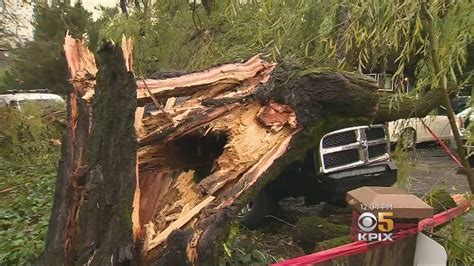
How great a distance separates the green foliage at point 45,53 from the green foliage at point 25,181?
8.44 feet

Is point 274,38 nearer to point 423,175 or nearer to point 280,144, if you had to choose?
point 280,144

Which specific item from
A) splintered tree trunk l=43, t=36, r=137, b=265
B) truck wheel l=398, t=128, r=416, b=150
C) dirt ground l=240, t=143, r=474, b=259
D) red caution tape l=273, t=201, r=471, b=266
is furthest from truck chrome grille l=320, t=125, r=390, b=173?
splintered tree trunk l=43, t=36, r=137, b=265

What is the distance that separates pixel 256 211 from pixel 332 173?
0.92 meters

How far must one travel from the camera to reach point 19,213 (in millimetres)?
5887

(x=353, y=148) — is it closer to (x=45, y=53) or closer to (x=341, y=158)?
(x=341, y=158)

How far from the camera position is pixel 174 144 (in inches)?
159

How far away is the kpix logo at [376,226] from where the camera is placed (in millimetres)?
3119

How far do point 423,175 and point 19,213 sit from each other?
22.9ft

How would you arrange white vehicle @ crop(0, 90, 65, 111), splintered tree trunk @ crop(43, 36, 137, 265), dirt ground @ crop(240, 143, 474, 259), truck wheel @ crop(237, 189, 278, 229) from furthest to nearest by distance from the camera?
white vehicle @ crop(0, 90, 65, 111) < truck wheel @ crop(237, 189, 278, 229) < dirt ground @ crop(240, 143, 474, 259) < splintered tree trunk @ crop(43, 36, 137, 265)

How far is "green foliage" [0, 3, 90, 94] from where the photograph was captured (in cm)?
1250

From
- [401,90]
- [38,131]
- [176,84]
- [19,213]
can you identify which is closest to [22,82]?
[38,131]

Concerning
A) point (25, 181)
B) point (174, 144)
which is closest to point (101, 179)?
point (174, 144)

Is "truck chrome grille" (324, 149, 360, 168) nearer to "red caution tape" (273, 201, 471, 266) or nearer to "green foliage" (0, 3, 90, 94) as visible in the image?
"red caution tape" (273, 201, 471, 266)

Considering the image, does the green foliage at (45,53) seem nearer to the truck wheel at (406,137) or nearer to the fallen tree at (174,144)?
the truck wheel at (406,137)
